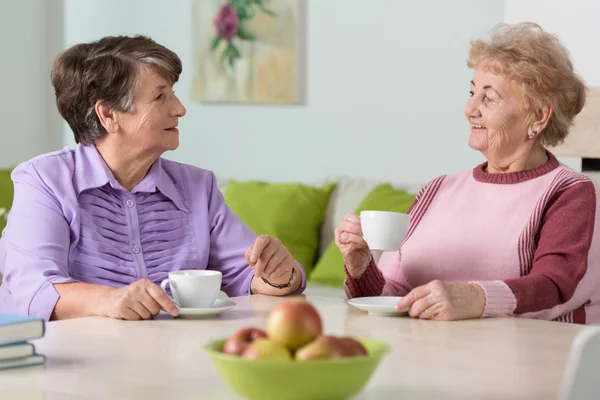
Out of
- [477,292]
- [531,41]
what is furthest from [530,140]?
[477,292]

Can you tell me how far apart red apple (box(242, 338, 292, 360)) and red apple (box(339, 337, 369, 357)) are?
0.22 ft

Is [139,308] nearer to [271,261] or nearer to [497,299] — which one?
[271,261]

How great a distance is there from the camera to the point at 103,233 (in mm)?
2240

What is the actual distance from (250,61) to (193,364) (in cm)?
375

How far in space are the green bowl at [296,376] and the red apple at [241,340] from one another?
0.01 metres

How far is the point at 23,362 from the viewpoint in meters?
1.39

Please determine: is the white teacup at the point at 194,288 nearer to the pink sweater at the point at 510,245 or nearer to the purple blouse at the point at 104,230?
the purple blouse at the point at 104,230

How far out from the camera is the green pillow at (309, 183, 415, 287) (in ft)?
13.3

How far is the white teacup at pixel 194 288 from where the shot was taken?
6.04ft

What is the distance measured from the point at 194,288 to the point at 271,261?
0.30m

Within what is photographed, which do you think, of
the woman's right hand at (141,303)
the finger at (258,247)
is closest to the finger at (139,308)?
the woman's right hand at (141,303)

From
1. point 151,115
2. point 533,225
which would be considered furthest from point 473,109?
point 151,115

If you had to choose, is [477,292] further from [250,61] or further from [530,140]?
[250,61]

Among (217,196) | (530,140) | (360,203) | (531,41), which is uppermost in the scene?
(531,41)
